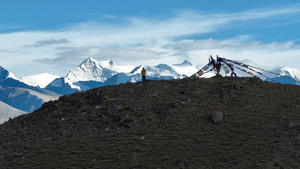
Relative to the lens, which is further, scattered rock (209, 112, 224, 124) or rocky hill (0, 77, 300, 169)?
scattered rock (209, 112, 224, 124)

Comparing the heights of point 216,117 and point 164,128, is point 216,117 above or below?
above

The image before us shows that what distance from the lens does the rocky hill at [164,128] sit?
2623 centimetres

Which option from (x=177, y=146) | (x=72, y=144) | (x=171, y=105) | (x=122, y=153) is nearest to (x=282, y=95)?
(x=171, y=105)

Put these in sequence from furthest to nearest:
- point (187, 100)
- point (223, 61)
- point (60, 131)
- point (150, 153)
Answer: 1. point (223, 61)
2. point (187, 100)
3. point (60, 131)
4. point (150, 153)

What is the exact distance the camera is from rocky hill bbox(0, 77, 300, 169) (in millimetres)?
26234

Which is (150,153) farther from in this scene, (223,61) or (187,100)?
(223,61)

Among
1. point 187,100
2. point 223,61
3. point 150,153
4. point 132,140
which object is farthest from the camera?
point 223,61

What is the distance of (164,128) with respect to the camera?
101ft

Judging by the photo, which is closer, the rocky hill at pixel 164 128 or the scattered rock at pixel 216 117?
the rocky hill at pixel 164 128

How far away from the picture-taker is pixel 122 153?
90.6 feet

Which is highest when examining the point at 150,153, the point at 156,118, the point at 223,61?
Answer: the point at 223,61

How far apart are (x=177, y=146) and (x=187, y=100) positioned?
7780mm

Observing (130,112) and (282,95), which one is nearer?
(130,112)

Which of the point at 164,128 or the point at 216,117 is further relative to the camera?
the point at 216,117
